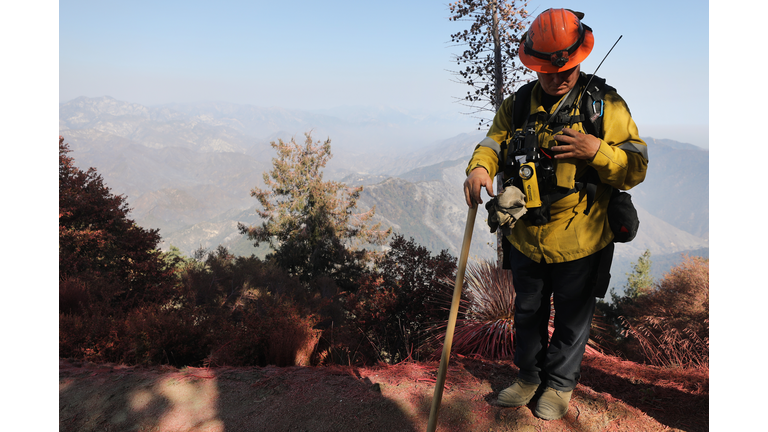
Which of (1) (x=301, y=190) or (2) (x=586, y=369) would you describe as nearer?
(2) (x=586, y=369)

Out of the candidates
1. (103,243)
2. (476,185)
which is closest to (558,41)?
(476,185)

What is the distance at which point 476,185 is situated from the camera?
1.81m

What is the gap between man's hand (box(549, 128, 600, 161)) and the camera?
1.67 m

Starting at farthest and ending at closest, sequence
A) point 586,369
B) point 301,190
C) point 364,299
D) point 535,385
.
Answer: point 301,190
point 364,299
point 586,369
point 535,385

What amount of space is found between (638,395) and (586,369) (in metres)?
0.49

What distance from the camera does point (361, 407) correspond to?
7.97 ft

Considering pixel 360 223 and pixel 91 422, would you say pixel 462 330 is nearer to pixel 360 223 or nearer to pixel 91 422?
pixel 91 422

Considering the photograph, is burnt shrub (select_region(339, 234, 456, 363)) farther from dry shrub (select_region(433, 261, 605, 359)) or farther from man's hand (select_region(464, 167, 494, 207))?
man's hand (select_region(464, 167, 494, 207))

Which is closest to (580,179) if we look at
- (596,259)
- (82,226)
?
(596,259)

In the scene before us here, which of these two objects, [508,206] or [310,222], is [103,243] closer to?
[508,206]

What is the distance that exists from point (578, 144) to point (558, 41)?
51 cm

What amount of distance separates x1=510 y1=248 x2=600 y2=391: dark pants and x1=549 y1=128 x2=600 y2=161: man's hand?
611 millimetres

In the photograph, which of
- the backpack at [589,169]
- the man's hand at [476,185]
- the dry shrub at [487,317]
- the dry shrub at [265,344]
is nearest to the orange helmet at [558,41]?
the backpack at [589,169]

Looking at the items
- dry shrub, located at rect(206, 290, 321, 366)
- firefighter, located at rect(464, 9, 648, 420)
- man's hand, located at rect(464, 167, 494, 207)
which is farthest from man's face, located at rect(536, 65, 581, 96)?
Result: dry shrub, located at rect(206, 290, 321, 366)
